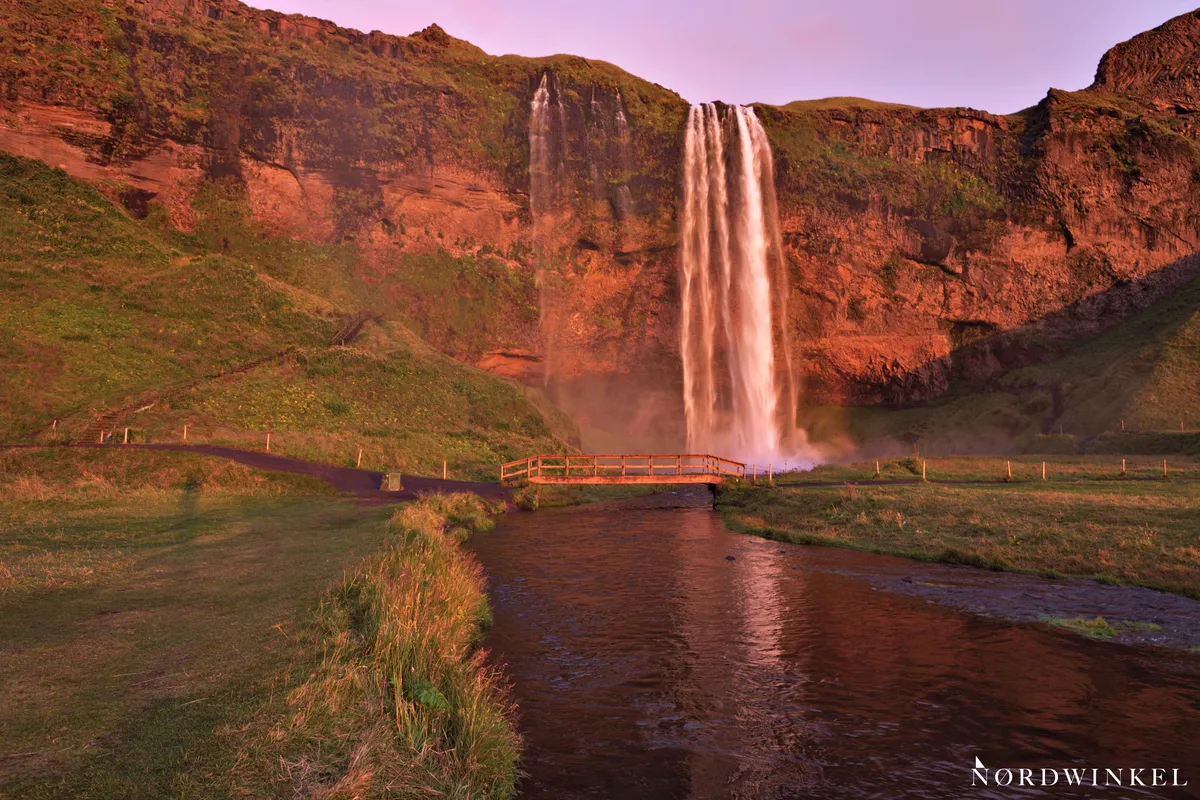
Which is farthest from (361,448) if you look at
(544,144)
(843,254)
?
(843,254)

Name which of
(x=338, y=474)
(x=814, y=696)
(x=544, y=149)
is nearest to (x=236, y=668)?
(x=814, y=696)

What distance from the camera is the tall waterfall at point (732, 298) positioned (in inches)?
2479

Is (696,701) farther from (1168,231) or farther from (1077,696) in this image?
(1168,231)

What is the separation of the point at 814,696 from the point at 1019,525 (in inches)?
604

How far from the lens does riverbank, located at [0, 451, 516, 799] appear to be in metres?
5.63

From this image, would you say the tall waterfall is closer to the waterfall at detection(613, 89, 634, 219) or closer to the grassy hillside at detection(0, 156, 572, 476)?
the waterfall at detection(613, 89, 634, 219)

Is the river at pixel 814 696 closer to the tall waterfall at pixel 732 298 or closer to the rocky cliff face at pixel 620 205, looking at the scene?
the tall waterfall at pixel 732 298

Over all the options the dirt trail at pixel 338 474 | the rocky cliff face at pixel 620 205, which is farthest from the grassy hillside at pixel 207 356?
the rocky cliff face at pixel 620 205

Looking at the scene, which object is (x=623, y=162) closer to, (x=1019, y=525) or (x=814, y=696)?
(x=1019, y=525)

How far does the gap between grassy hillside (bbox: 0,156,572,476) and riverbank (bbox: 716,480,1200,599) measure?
20.4 metres

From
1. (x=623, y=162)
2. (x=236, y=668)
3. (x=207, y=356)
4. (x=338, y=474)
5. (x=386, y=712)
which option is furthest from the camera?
(x=623, y=162)

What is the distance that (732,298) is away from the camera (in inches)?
2491

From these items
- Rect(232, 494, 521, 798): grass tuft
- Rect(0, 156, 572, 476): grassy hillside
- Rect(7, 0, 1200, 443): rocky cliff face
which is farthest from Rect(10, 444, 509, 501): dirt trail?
Rect(7, 0, 1200, 443): rocky cliff face

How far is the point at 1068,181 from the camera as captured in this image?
224 feet
